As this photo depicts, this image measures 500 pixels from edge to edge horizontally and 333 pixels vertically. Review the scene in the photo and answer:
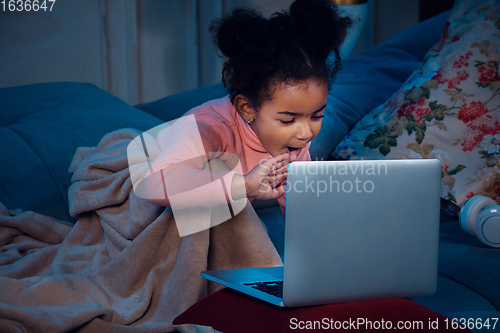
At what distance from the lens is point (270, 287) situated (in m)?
0.67

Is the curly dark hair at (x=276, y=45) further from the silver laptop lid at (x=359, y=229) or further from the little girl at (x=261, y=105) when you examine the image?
the silver laptop lid at (x=359, y=229)

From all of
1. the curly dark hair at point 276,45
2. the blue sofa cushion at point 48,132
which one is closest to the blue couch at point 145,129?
the blue sofa cushion at point 48,132

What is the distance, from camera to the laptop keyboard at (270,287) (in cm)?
63

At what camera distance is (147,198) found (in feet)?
2.86

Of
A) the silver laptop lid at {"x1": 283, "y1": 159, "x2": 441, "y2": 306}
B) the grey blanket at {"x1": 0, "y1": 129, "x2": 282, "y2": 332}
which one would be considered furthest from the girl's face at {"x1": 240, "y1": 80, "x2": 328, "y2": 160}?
the silver laptop lid at {"x1": 283, "y1": 159, "x2": 441, "y2": 306}

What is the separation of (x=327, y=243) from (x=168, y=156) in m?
0.42

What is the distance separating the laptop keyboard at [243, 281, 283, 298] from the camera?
629mm

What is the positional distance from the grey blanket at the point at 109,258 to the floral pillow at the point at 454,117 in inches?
24.3

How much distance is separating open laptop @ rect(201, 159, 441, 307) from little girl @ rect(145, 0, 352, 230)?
25cm

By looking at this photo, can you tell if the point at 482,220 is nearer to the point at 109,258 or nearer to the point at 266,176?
the point at 266,176

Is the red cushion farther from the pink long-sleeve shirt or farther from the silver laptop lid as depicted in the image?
the pink long-sleeve shirt

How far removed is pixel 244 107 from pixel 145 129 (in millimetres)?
451

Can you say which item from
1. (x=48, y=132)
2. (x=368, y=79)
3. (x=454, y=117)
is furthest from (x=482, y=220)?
(x=48, y=132)

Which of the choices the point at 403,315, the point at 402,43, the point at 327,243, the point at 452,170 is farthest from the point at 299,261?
the point at 402,43
